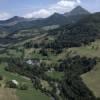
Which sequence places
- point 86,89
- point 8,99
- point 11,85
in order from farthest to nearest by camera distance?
point 11,85 < point 86,89 < point 8,99

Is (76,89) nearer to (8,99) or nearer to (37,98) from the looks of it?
(37,98)

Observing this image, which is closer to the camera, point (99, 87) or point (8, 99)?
point (8, 99)

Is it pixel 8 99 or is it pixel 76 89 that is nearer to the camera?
pixel 8 99

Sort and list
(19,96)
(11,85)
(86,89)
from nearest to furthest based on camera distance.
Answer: (19,96)
(86,89)
(11,85)

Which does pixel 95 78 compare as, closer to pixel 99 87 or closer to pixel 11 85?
pixel 99 87

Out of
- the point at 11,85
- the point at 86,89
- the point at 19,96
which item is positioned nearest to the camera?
the point at 19,96

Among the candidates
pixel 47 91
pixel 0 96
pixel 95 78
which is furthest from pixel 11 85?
pixel 95 78

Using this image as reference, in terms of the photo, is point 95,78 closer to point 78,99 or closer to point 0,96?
point 78,99

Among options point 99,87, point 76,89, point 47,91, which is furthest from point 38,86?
point 99,87
